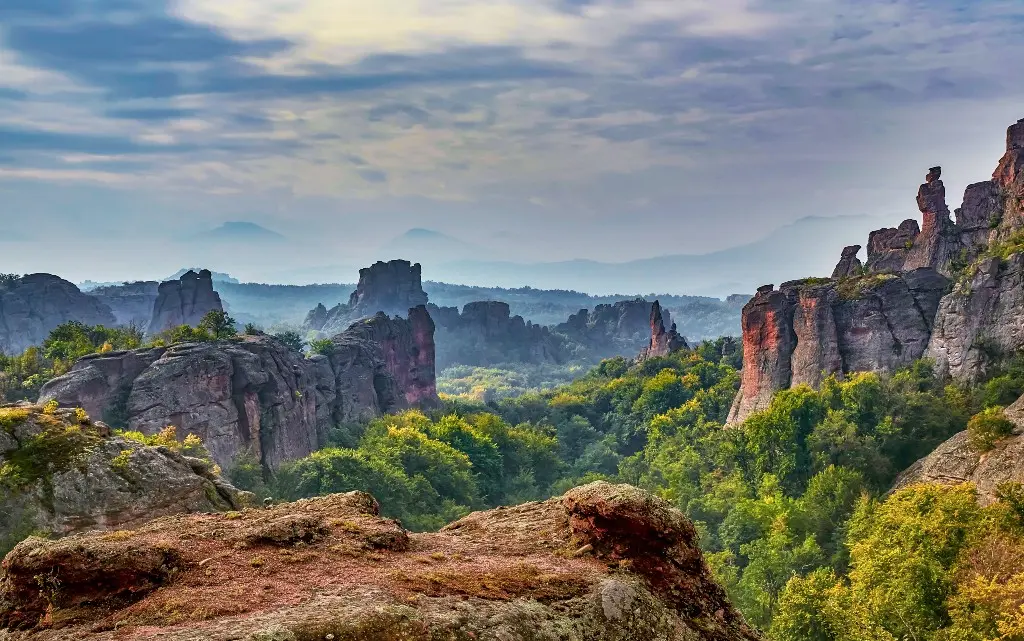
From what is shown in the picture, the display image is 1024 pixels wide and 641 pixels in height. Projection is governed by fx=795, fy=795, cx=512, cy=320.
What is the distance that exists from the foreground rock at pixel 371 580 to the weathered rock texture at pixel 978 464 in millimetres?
28079

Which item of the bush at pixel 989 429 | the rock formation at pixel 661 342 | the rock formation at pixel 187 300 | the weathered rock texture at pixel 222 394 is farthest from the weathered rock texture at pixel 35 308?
the bush at pixel 989 429

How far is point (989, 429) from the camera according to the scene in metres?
41.7

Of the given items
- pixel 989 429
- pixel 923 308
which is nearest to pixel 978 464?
pixel 989 429

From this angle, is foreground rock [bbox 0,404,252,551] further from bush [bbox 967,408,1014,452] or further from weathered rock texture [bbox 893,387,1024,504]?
bush [bbox 967,408,1014,452]

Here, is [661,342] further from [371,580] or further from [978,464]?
[371,580]

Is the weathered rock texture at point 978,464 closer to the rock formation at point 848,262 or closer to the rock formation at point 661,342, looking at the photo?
the rock formation at point 848,262

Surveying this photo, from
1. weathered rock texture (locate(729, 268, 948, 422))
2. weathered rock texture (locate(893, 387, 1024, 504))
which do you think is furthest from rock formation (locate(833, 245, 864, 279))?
weathered rock texture (locate(893, 387, 1024, 504))

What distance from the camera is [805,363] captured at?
7350cm

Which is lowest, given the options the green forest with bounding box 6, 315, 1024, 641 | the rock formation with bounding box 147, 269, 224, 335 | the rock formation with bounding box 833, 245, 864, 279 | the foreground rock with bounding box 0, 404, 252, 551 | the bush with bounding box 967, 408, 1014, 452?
the green forest with bounding box 6, 315, 1024, 641

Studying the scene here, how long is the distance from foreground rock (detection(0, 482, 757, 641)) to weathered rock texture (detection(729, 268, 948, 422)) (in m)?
63.4

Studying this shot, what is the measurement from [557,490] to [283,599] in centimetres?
6850

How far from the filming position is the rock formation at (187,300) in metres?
160

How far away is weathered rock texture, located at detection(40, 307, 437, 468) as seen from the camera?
2247 inches

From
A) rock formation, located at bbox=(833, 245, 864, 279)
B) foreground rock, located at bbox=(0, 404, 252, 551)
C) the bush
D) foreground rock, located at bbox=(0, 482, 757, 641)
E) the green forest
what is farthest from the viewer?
rock formation, located at bbox=(833, 245, 864, 279)
